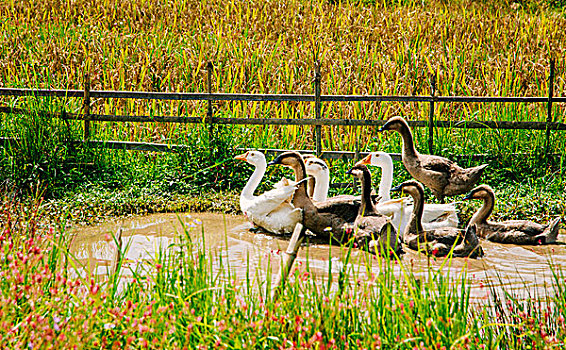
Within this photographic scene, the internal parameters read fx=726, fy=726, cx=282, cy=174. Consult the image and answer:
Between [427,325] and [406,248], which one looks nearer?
[427,325]

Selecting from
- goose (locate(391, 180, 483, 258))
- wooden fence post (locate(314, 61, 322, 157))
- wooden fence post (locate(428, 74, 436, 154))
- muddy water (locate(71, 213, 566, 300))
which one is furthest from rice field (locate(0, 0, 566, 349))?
Result: goose (locate(391, 180, 483, 258))

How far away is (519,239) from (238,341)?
188 inches

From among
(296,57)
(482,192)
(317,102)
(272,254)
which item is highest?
(296,57)

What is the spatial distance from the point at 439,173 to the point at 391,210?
3.35 ft

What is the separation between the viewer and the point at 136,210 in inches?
367

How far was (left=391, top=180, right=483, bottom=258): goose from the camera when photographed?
7098mm

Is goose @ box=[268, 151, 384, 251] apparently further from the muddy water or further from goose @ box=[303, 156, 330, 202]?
goose @ box=[303, 156, 330, 202]

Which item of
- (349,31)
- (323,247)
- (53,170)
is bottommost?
(323,247)

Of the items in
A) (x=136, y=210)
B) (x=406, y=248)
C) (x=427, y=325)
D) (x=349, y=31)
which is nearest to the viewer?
(x=427, y=325)

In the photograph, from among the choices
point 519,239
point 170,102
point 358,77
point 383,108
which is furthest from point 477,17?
point 519,239

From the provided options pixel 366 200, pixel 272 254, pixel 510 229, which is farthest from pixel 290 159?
pixel 510 229

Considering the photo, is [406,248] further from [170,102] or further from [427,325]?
[170,102]

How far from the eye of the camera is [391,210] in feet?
26.5

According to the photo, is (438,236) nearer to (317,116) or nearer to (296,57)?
(317,116)
